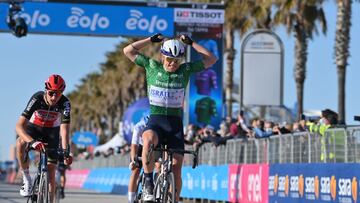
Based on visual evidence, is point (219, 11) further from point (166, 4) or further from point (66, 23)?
Answer: point (66, 23)

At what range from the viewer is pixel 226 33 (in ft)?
152

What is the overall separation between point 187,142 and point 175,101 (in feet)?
43.9

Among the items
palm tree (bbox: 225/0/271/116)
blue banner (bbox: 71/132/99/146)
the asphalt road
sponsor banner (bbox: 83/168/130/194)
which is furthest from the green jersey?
blue banner (bbox: 71/132/99/146)

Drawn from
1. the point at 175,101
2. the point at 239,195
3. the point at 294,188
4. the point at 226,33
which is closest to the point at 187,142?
the point at 239,195

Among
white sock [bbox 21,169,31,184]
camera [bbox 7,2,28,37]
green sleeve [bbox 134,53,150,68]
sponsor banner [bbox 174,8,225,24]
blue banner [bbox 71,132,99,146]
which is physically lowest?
white sock [bbox 21,169,31,184]

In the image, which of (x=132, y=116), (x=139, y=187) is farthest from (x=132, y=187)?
(x=132, y=116)

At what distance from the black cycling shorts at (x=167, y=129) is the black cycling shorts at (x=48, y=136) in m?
1.50

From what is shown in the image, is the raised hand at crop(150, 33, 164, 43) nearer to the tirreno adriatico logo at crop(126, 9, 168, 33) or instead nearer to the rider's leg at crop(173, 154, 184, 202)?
the rider's leg at crop(173, 154, 184, 202)

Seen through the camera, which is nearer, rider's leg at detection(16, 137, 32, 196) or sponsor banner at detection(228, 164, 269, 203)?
rider's leg at detection(16, 137, 32, 196)

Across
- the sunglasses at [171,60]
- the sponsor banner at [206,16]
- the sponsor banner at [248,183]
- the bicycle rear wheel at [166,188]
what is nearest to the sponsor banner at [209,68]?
the sponsor banner at [206,16]

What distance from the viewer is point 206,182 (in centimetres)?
2475

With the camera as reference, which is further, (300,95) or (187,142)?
(300,95)

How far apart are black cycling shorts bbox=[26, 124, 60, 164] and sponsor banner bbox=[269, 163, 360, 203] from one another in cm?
480

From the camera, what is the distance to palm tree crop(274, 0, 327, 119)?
37.8 meters
